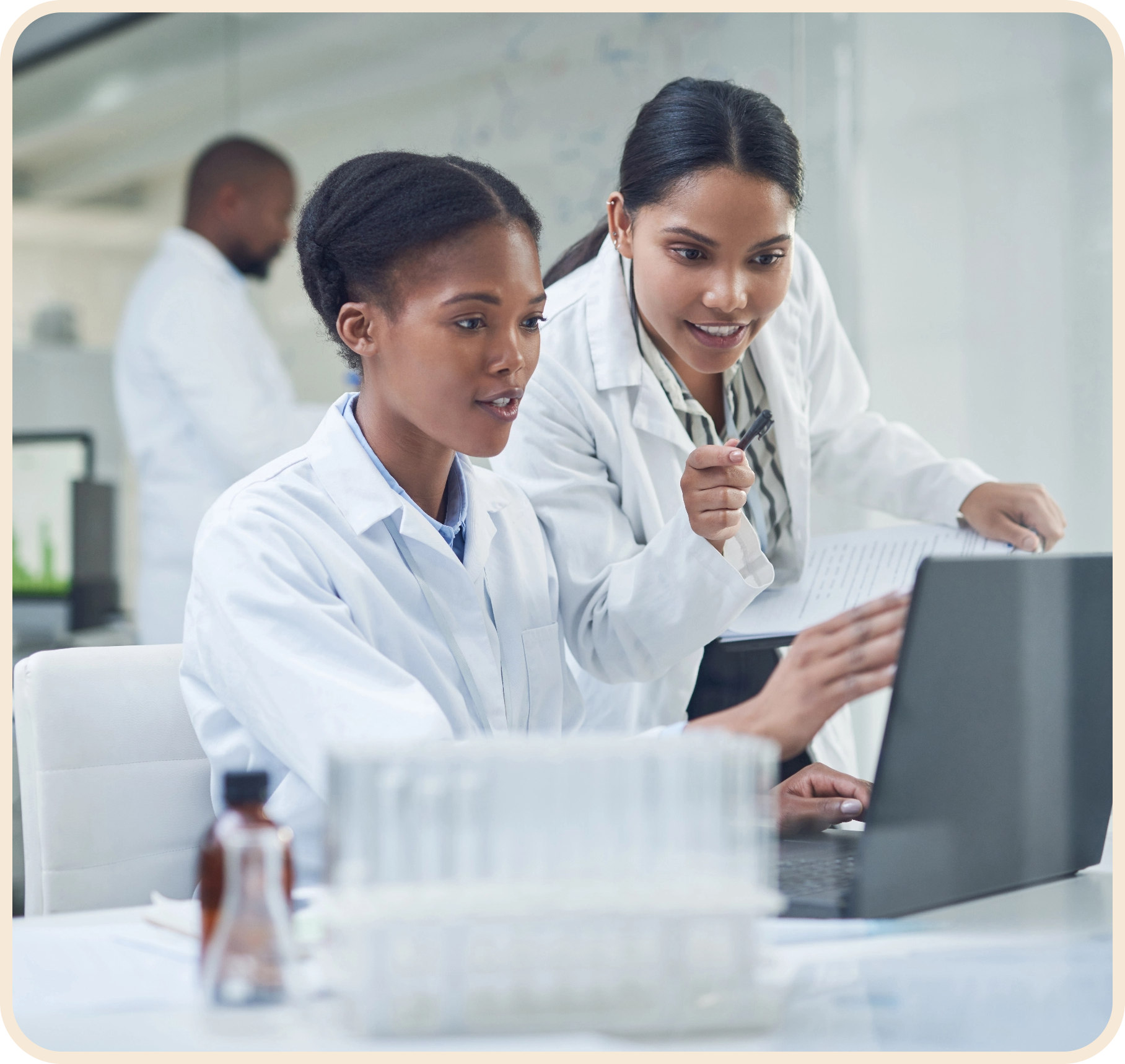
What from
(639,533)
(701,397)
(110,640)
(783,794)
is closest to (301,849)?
(783,794)

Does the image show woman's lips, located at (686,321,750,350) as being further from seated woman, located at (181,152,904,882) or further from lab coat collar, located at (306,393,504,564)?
lab coat collar, located at (306,393,504,564)

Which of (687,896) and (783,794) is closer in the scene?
(687,896)

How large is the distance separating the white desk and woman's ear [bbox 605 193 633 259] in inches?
31.5

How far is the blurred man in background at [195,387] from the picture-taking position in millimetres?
2506

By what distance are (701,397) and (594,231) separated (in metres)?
0.26

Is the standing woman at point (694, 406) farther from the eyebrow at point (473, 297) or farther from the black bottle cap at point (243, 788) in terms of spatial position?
the black bottle cap at point (243, 788)

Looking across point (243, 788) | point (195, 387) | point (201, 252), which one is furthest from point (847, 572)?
point (201, 252)

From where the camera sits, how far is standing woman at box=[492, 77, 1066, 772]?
1.27 m

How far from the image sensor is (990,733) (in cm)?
80

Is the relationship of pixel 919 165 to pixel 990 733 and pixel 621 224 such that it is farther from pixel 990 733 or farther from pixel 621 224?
pixel 990 733

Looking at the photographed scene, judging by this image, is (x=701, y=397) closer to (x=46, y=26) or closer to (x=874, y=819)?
(x=874, y=819)

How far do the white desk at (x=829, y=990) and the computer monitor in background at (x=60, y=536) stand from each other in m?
2.37

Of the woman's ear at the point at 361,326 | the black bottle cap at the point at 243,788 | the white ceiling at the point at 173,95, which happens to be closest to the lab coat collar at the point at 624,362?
the woman's ear at the point at 361,326

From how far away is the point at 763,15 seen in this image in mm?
2197
